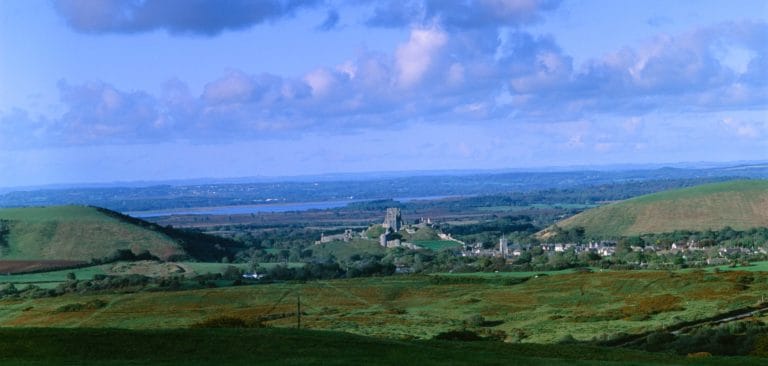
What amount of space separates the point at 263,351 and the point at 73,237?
143m

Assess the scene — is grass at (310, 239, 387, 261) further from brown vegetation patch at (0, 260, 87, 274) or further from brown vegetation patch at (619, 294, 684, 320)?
brown vegetation patch at (619, 294, 684, 320)

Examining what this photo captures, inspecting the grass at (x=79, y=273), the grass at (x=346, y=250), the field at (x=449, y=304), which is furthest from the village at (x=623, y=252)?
the grass at (x=79, y=273)

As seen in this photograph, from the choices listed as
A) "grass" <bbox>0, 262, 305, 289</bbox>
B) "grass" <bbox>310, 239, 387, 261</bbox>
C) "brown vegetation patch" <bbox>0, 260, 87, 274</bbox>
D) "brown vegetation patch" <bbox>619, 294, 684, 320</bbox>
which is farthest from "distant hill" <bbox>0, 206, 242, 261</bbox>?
"brown vegetation patch" <bbox>619, 294, 684, 320</bbox>

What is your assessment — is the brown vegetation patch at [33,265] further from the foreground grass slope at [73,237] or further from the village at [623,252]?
the village at [623,252]

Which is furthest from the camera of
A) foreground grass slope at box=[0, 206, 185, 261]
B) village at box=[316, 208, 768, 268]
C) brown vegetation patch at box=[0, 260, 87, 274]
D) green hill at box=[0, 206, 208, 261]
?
green hill at box=[0, 206, 208, 261]

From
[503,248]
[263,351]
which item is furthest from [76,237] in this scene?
[263,351]

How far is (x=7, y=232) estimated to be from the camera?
179m

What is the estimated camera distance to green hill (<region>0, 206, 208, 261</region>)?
6575 inches

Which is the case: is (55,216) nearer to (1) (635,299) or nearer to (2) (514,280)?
(2) (514,280)

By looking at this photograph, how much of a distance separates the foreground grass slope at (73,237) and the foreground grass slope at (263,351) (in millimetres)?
121765

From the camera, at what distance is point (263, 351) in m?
42.0

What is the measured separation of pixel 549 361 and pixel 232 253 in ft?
499

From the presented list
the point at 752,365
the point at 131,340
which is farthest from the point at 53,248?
the point at 752,365

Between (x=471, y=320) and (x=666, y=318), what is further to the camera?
(x=471, y=320)
